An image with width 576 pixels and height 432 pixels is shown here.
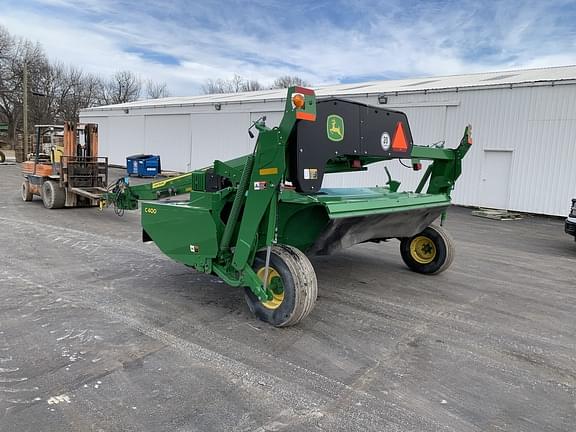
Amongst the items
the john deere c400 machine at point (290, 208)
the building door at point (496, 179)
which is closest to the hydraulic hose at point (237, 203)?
the john deere c400 machine at point (290, 208)

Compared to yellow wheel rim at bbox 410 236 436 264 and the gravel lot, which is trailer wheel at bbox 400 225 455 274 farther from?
the gravel lot

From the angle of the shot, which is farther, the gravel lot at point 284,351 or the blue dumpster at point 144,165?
the blue dumpster at point 144,165

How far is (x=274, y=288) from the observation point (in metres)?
4.53

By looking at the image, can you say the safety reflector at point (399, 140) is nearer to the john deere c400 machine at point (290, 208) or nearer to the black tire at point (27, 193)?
the john deere c400 machine at point (290, 208)

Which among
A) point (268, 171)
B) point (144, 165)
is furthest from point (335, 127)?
point (144, 165)

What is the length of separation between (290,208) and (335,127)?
2.93 ft

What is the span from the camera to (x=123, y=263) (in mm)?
6988

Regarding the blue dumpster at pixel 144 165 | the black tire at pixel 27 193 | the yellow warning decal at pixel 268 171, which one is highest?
the yellow warning decal at pixel 268 171

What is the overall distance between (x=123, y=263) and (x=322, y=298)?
316 centimetres

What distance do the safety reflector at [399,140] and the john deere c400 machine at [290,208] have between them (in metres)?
0.02

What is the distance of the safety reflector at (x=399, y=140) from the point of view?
5309 millimetres

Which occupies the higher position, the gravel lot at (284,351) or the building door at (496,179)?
the building door at (496,179)

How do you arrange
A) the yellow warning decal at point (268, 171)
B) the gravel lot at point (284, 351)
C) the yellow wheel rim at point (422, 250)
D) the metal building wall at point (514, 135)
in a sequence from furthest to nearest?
the metal building wall at point (514, 135)
the yellow wheel rim at point (422, 250)
the yellow warning decal at point (268, 171)
the gravel lot at point (284, 351)

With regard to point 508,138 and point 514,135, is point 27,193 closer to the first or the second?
point 508,138
